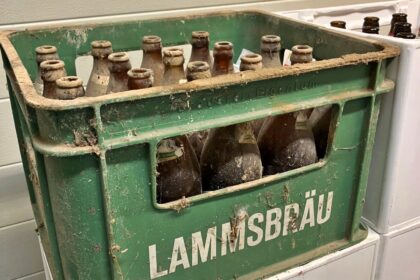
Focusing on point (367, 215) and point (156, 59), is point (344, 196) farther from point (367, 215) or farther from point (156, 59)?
point (156, 59)

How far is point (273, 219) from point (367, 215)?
0.90ft

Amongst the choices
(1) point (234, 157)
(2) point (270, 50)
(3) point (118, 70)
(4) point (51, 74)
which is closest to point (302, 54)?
(2) point (270, 50)

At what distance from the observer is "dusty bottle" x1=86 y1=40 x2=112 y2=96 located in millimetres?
860

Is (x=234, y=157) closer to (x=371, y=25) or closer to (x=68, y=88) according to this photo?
(x=68, y=88)

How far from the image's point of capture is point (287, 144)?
2.74 ft

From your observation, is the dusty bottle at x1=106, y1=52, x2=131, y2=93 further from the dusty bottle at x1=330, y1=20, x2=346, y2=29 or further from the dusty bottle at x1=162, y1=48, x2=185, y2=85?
the dusty bottle at x1=330, y1=20, x2=346, y2=29

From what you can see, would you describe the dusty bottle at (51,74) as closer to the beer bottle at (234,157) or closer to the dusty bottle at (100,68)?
the dusty bottle at (100,68)

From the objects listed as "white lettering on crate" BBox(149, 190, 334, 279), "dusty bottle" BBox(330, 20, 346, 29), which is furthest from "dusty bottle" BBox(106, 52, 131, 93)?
"dusty bottle" BBox(330, 20, 346, 29)

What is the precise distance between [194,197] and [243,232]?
13cm

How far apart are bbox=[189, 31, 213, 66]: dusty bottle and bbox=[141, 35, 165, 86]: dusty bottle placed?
8 centimetres

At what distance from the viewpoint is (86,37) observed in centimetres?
93

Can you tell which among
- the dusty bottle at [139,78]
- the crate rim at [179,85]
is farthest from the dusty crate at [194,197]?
the dusty bottle at [139,78]

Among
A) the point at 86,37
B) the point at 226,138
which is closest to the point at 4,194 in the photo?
the point at 86,37

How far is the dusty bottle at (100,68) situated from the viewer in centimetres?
86
